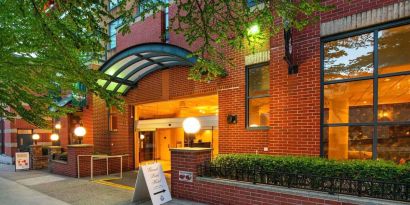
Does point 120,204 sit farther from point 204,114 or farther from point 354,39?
point 354,39

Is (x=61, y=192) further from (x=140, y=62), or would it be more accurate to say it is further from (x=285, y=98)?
(x=285, y=98)

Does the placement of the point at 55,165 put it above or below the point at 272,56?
below

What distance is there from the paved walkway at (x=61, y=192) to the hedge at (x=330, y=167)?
1874 millimetres

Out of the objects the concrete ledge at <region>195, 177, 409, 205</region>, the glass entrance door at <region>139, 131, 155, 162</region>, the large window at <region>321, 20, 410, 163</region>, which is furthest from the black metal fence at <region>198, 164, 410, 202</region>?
the glass entrance door at <region>139, 131, 155, 162</region>

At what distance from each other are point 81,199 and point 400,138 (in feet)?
28.4

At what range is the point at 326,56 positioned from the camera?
7.01m

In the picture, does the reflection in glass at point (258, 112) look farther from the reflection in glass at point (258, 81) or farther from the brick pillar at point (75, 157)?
the brick pillar at point (75, 157)

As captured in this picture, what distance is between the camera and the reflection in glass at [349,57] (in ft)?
21.2

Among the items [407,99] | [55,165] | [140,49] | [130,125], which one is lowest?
[55,165]

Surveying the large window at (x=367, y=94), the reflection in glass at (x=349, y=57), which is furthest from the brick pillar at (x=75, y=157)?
the reflection in glass at (x=349, y=57)

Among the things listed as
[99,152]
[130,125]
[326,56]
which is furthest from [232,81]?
[99,152]

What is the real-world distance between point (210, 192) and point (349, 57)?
4857 millimetres

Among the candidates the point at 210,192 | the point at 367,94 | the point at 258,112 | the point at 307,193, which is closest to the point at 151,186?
the point at 210,192

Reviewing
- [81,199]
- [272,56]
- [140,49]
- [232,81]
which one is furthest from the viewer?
[140,49]
